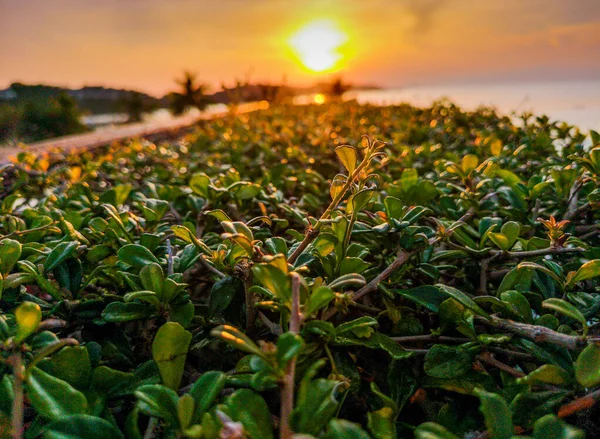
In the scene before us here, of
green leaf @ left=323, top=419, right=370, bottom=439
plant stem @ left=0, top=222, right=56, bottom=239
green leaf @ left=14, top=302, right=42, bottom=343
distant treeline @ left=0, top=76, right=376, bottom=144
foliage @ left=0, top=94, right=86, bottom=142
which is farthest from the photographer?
foliage @ left=0, top=94, right=86, bottom=142

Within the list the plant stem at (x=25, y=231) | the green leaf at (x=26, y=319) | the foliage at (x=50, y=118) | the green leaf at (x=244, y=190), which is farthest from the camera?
the foliage at (x=50, y=118)

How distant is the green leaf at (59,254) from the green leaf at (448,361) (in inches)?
25.6

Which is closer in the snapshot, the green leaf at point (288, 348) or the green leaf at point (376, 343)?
the green leaf at point (288, 348)

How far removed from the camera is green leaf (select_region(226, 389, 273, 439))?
538 millimetres

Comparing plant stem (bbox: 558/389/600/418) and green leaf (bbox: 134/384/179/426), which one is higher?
green leaf (bbox: 134/384/179/426)

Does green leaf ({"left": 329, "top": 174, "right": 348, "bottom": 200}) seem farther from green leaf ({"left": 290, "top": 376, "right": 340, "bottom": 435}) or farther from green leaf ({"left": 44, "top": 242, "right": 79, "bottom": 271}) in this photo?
green leaf ({"left": 44, "top": 242, "right": 79, "bottom": 271})

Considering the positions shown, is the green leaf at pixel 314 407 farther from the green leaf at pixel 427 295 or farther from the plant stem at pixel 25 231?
the plant stem at pixel 25 231

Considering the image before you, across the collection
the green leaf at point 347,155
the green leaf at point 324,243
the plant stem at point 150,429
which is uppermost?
the green leaf at point 347,155

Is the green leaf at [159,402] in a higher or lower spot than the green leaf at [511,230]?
lower

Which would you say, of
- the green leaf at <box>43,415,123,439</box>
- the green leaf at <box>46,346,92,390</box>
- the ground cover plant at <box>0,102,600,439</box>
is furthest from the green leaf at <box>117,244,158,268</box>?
the green leaf at <box>43,415,123,439</box>

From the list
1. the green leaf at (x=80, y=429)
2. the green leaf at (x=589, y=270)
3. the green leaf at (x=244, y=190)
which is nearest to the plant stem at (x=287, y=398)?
the green leaf at (x=80, y=429)

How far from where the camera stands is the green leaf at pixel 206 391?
0.57 meters

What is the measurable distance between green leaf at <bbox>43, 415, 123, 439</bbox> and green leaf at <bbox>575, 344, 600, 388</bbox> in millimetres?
564

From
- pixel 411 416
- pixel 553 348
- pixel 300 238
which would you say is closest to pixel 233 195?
pixel 300 238
